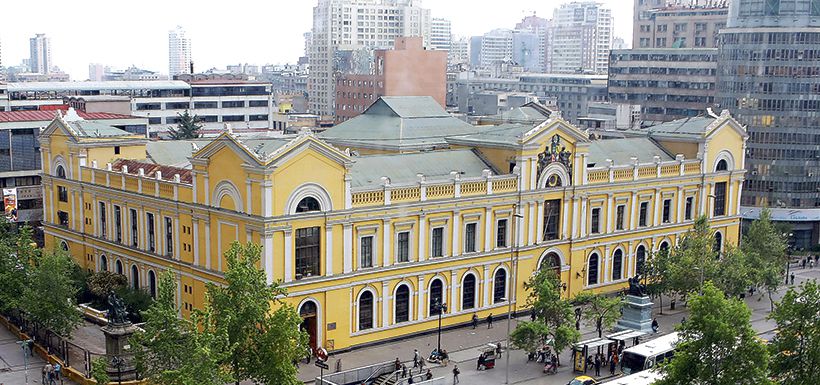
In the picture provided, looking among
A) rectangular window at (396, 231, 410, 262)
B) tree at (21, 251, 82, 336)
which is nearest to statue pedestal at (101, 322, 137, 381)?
tree at (21, 251, 82, 336)

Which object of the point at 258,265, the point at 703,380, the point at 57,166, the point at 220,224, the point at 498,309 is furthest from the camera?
the point at 57,166

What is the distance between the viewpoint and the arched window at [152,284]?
68.4 metres

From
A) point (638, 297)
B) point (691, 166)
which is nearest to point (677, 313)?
point (638, 297)

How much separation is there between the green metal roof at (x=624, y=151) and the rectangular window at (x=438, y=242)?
1773 centimetres

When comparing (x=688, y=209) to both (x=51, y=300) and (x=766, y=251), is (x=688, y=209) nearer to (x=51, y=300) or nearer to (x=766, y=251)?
(x=766, y=251)

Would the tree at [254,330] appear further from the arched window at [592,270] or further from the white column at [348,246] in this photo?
the arched window at [592,270]

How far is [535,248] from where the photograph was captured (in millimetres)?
71312

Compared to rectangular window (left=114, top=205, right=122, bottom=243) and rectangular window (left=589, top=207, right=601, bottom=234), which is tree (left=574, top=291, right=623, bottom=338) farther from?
rectangular window (left=114, top=205, right=122, bottom=243)

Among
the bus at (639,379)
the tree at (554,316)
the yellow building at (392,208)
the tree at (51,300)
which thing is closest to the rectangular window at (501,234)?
the yellow building at (392,208)

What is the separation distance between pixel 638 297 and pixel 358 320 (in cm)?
1925

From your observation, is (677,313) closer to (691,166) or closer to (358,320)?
(691,166)

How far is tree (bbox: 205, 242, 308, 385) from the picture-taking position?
45750 millimetres

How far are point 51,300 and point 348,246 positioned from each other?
18.1 metres

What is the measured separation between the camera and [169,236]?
→ 6681cm
